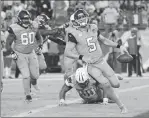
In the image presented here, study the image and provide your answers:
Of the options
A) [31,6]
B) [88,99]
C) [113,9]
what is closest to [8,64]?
[31,6]

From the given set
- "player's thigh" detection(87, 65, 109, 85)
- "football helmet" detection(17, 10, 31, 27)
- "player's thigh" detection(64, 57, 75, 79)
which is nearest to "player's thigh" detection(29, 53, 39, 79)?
"football helmet" detection(17, 10, 31, 27)

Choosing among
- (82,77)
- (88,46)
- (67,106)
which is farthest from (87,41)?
(67,106)

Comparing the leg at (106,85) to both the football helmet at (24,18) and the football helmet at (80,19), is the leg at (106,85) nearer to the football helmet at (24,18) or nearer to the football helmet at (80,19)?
the football helmet at (80,19)

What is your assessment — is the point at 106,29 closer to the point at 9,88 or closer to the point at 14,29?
the point at 9,88

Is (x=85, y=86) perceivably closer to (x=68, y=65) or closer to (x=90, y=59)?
(x=90, y=59)

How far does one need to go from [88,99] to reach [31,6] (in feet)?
41.2

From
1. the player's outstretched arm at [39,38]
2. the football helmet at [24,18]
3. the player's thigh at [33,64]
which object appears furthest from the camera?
the player's outstretched arm at [39,38]

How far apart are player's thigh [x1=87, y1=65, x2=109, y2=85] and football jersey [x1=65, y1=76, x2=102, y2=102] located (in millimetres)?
386

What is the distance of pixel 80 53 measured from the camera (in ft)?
38.4

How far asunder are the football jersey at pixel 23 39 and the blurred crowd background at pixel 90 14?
9.67 m

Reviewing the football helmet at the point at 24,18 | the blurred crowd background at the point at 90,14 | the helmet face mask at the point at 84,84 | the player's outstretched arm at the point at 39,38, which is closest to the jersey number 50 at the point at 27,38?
the football helmet at the point at 24,18

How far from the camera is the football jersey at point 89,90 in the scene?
11711 mm

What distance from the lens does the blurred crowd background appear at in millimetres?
23750

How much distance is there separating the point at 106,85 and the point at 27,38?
338cm
